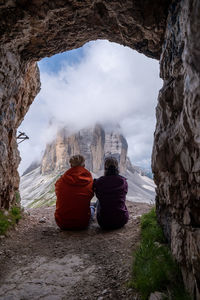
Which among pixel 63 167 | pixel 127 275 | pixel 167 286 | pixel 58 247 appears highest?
pixel 167 286

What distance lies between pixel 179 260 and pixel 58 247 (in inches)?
135

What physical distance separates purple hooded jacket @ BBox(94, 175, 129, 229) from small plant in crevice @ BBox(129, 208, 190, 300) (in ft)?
7.95

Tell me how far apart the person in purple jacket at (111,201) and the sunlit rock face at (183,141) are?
6.20ft

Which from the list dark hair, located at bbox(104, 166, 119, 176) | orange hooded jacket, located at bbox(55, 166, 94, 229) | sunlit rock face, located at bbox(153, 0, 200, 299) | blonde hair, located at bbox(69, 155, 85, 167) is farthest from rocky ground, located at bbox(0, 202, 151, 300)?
blonde hair, located at bbox(69, 155, 85, 167)

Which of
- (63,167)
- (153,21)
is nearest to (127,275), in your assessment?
(153,21)

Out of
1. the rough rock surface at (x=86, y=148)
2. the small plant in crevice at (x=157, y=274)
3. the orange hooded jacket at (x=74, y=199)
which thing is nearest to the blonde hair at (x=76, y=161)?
the orange hooded jacket at (x=74, y=199)

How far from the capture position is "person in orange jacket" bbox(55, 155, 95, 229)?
22.5 feet

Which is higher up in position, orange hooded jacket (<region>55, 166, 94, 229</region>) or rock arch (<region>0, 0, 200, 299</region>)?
rock arch (<region>0, 0, 200, 299</region>)

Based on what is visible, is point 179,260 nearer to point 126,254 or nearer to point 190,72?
point 126,254

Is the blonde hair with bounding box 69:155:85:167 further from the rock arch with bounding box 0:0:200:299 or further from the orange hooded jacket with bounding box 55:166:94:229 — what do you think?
the rock arch with bounding box 0:0:200:299

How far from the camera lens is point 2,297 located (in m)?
3.40

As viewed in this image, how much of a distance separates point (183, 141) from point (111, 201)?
407 centimetres

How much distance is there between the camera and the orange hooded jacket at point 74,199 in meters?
6.84

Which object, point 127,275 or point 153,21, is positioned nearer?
point 127,275
